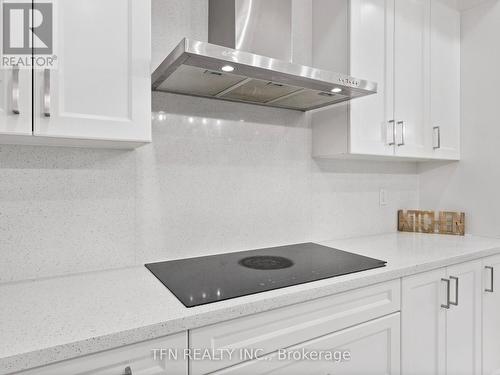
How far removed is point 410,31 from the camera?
1872 millimetres

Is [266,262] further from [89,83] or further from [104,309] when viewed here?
[89,83]

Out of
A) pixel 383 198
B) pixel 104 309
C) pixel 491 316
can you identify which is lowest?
pixel 491 316

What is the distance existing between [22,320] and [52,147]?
0.65 meters

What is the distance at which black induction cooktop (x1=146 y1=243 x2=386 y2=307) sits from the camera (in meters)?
1.04

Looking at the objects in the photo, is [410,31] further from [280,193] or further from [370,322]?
[370,322]

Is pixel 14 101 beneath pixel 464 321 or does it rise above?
above

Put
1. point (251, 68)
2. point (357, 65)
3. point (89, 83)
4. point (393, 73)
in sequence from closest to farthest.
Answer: point (89, 83) → point (251, 68) → point (357, 65) → point (393, 73)

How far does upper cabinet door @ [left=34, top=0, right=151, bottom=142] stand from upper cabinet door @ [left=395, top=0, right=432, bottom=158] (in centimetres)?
143

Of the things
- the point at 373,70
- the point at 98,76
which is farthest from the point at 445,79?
the point at 98,76

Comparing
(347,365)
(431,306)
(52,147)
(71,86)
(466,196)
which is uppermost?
(71,86)

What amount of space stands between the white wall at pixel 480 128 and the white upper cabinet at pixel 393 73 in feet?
0.20

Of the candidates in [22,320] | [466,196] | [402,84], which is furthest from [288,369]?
[466,196]

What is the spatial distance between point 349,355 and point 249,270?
0.50 metres

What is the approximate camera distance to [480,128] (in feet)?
6.66
